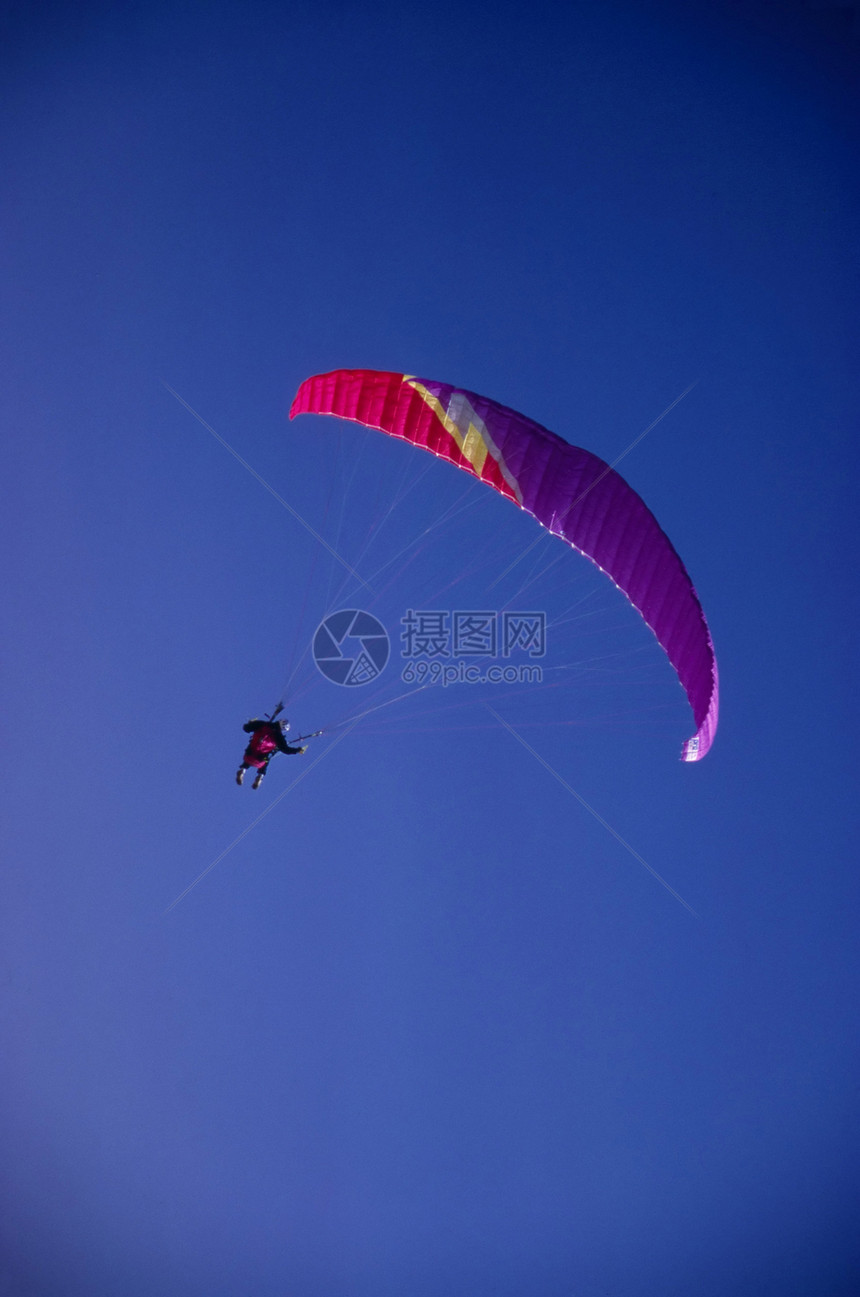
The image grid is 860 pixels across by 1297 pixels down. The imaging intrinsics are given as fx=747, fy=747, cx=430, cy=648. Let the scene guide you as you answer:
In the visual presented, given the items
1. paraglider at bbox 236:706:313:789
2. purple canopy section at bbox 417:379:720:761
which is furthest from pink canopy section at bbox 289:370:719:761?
paraglider at bbox 236:706:313:789

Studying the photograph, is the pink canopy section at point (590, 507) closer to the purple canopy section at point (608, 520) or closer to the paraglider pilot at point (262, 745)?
the purple canopy section at point (608, 520)

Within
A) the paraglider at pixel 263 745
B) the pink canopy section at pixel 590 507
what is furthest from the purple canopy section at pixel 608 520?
the paraglider at pixel 263 745

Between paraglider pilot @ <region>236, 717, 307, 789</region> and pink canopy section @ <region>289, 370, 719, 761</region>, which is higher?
pink canopy section @ <region>289, 370, 719, 761</region>

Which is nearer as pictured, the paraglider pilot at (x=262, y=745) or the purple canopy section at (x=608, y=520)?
the purple canopy section at (x=608, y=520)

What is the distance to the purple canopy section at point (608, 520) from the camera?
5.74 metres

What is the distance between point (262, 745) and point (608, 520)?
3917mm

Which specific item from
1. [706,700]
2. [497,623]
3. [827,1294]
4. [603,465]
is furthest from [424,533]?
[827,1294]

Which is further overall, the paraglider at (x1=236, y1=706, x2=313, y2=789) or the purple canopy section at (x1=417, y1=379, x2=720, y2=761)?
the paraglider at (x1=236, y1=706, x2=313, y2=789)

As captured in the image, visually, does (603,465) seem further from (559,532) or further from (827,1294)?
(827,1294)

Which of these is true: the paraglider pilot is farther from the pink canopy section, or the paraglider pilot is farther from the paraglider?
the pink canopy section

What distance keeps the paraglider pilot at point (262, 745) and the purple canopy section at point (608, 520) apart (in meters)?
3.37

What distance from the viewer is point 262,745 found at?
24.1 feet

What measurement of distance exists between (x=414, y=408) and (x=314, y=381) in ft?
3.23

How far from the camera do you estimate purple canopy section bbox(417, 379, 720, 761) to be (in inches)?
226
